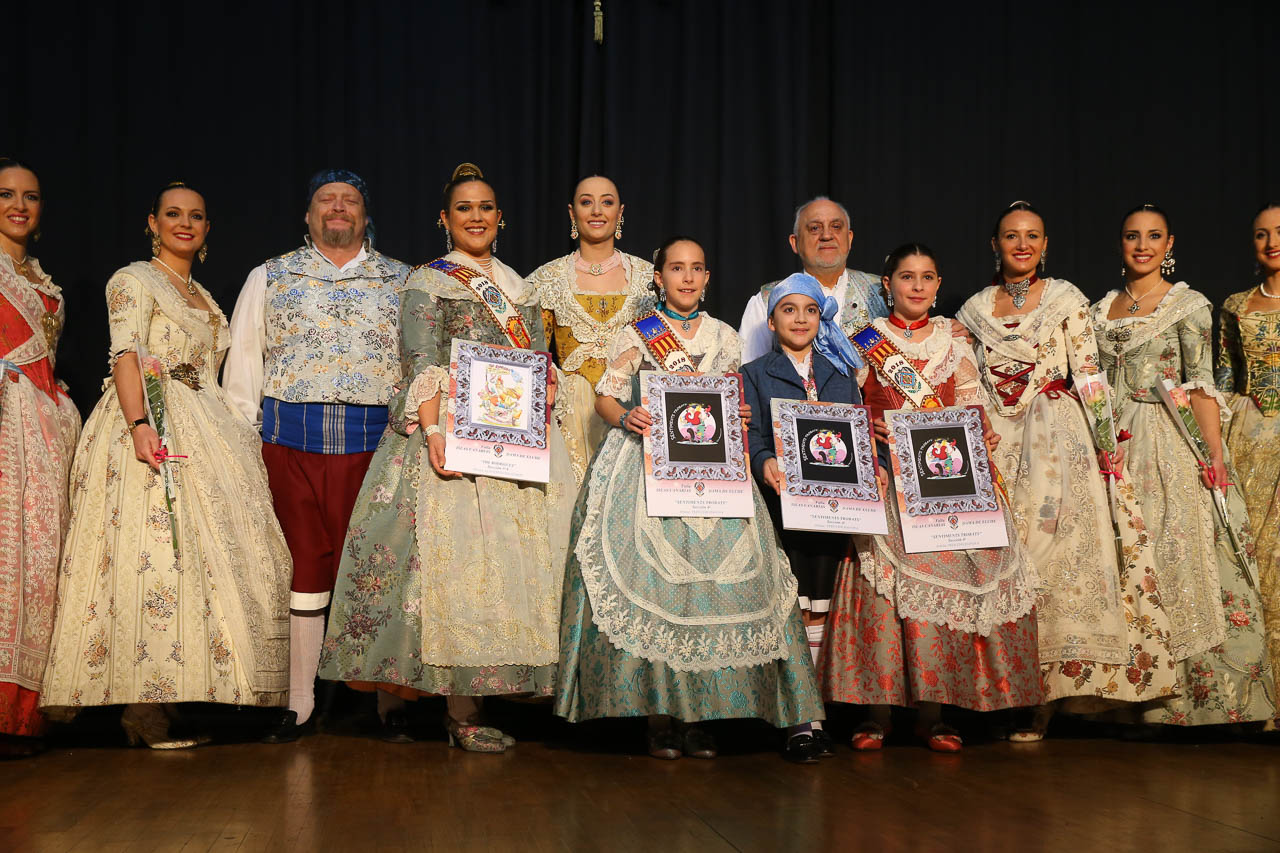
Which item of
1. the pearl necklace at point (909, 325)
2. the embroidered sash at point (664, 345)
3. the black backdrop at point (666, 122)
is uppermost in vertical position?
the black backdrop at point (666, 122)

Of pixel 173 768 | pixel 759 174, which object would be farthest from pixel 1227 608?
pixel 173 768

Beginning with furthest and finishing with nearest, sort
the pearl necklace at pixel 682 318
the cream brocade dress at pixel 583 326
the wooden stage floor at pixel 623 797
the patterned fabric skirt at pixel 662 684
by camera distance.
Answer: the cream brocade dress at pixel 583 326
the pearl necklace at pixel 682 318
the patterned fabric skirt at pixel 662 684
the wooden stage floor at pixel 623 797

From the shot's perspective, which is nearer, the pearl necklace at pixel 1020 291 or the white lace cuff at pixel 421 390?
the white lace cuff at pixel 421 390

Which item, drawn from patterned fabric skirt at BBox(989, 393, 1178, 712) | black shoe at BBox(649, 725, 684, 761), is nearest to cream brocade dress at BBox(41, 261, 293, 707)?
black shoe at BBox(649, 725, 684, 761)

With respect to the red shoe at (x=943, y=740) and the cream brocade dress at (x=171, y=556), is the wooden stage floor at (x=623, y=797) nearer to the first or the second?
the red shoe at (x=943, y=740)

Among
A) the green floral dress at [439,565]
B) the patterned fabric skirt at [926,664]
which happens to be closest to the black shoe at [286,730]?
the green floral dress at [439,565]

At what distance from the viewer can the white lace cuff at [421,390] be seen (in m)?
3.48

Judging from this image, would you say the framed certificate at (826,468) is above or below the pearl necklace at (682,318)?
below

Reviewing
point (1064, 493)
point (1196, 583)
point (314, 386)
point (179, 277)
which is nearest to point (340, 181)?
point (179, 277)

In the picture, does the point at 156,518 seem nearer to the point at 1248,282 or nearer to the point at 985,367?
the point at 985,367

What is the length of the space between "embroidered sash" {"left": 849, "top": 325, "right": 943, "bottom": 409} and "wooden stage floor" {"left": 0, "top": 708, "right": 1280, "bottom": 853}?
1.07m

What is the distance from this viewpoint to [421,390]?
3.48 metres

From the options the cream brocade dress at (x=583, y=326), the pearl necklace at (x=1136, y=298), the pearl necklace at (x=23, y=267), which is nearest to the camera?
the pearl necklace at (x=23, y=267)

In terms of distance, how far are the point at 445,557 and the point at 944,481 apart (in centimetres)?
151
